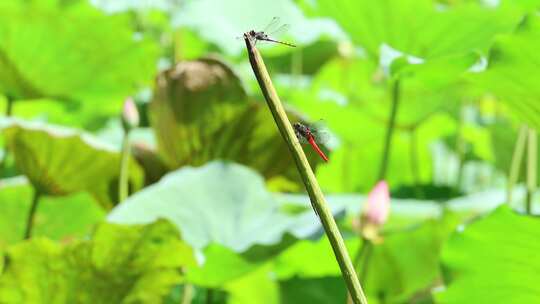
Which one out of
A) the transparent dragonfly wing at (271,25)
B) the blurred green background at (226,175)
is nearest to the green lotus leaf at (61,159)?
the blurred green background at (226,175)

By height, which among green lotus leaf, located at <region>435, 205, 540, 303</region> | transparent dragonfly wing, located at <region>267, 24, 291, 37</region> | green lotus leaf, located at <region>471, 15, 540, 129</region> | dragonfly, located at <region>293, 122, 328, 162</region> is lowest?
green lotus leaf, located at <region>435, 205, 540, 303</region>

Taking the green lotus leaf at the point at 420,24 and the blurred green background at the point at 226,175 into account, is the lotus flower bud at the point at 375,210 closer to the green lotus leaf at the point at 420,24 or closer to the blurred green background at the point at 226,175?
the blurred green background at the point at 226,175

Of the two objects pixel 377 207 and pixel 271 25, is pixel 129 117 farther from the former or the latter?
pixel 271 25

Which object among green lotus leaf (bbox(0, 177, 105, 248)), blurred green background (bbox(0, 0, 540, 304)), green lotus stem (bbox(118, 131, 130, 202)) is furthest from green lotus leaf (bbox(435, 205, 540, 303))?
green lotus leaf (bbox(0, 177, 105, 248))

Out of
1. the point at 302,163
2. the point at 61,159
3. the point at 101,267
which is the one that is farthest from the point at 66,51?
the point at 302,163

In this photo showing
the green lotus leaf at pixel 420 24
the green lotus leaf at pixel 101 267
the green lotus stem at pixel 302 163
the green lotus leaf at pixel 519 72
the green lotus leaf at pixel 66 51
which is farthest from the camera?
the green lotus leaf at pixel 66 51

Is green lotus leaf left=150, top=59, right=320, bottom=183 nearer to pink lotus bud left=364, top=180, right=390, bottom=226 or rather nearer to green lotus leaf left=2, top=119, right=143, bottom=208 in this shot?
green lotus leaf left=2, top=119, right=143, bottom=208

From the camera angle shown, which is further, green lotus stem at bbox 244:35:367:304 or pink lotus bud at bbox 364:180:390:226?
pink lotus bud at bbox 364:180:390:226
